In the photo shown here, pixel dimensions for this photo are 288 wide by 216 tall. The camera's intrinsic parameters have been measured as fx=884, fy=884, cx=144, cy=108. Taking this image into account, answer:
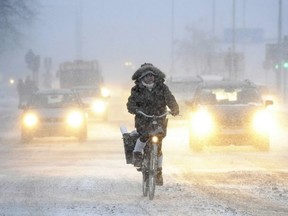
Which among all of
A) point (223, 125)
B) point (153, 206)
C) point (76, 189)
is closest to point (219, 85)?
point (223, 125)

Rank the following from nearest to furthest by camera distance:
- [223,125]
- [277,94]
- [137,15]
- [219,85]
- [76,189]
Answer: [76,189], [223,125], [219,85], [277,94], [137,15]

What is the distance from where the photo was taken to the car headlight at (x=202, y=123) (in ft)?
66.8

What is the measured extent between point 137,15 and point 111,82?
1990 cm

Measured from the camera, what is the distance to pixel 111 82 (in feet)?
488

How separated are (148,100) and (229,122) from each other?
27.7 feet

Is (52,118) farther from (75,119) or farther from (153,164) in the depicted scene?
(153,164)

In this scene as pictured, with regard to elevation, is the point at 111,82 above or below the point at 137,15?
below

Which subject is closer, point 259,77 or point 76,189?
point 76,189

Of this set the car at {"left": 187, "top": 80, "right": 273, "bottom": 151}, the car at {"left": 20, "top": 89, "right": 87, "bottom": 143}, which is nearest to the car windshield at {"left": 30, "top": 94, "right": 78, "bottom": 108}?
the car at {"left": 20, "top": 89, "right": 87, "bottom": 143}

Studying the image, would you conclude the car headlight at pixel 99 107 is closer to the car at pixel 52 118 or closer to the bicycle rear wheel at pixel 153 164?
the car at pixel 52 118

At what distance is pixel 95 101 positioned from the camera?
125 feet

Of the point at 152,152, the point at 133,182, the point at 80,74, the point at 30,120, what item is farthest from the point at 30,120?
the point at 80,74

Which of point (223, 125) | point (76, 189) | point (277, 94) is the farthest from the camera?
point (277, 94)

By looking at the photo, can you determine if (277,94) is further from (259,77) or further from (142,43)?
(142,43)
